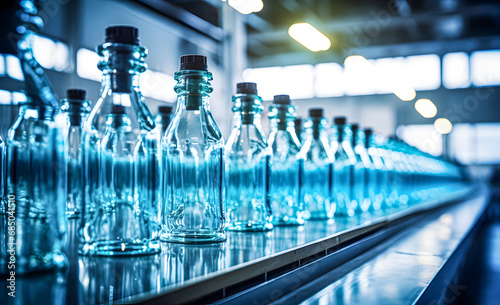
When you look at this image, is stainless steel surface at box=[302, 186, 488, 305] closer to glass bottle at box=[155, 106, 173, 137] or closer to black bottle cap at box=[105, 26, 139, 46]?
black bottle cap at box=[105, 26, 139, 46]

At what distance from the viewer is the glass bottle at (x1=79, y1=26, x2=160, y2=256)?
19.6 inches

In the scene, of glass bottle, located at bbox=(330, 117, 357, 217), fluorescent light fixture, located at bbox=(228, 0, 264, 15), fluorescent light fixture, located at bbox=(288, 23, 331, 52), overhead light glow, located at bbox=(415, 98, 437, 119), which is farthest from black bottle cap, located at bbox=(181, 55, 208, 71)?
overhead light glow, located at bbox=(415, 98, 437, 119)

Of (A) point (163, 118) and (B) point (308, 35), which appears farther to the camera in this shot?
(B) point (308, 35)

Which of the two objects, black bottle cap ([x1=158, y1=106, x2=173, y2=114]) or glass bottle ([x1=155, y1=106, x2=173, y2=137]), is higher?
black bottle cap ([x1=158, y1=106, x2=173, y2=114])

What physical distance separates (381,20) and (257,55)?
3.83m

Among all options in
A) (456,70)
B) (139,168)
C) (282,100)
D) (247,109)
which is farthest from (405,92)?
(139,168)

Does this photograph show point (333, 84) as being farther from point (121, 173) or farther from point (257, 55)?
point (121, 173)

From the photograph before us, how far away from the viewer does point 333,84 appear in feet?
36.7

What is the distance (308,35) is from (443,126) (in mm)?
7248

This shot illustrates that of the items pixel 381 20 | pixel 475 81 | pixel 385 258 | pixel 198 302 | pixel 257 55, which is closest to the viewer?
pixel 198 302

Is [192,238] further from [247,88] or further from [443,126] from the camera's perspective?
[443,126]

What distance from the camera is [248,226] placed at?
2.60 feet

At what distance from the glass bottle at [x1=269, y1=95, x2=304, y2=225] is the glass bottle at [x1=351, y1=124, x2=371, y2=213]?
0.37 metres

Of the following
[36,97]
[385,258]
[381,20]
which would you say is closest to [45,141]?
[36,97]
